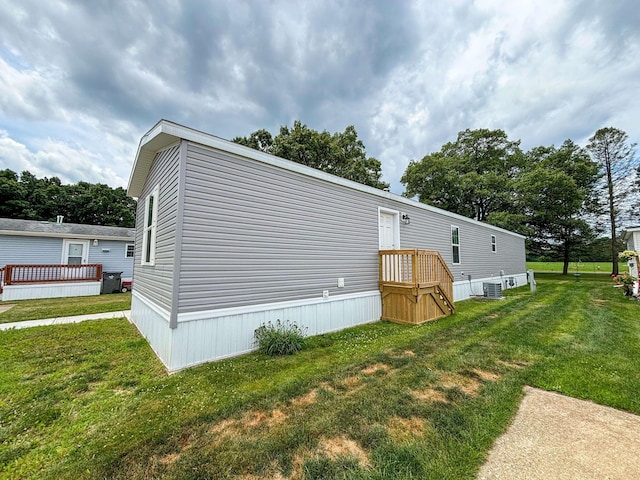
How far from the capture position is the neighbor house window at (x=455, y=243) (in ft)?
32.5

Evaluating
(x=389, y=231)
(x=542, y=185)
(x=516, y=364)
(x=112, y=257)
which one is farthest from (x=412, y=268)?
(x=542, y=185)

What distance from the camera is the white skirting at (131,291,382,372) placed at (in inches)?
140

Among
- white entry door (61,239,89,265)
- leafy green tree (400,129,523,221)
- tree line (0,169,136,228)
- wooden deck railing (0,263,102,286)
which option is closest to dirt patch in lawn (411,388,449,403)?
wooden deck railing (0,263,102,286)

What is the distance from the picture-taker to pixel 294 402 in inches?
107

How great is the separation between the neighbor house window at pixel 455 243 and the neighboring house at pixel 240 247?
4545mm

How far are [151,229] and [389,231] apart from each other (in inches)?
230

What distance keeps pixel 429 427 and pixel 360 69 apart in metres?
11.8

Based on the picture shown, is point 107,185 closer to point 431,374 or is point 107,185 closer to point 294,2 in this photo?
point 294,2

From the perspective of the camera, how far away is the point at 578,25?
7719 millimetres

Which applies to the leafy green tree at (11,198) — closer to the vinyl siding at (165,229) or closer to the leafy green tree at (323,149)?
the leafy green tree at (323,149)

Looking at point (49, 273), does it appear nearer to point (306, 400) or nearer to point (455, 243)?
point (306, 400)

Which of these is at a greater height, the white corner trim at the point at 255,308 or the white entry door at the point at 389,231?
the white entry door at the point at 389,231

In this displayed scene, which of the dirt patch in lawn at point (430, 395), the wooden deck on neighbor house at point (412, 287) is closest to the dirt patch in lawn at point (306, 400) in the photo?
the dirt patch in lawn at point (430, 395)

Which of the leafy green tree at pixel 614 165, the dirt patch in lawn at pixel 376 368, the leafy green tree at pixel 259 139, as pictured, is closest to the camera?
the dirt patch in lawn at pixel 376 368
